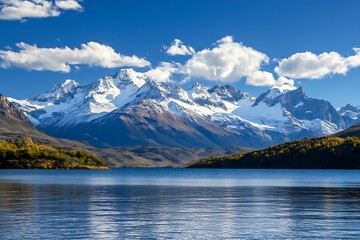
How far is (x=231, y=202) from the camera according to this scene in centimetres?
10425

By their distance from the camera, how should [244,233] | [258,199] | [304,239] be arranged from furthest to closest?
[258,199] → [244,233] → [304,239]

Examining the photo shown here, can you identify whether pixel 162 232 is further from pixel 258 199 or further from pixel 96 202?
pixel 258 199

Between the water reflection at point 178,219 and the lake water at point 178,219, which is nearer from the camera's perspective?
the lake water at point 178,219

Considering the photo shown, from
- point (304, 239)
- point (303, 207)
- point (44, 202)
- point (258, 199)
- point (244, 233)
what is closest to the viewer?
point (304, 239)

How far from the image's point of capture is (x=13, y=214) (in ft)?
264

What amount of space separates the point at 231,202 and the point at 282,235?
1625 inches

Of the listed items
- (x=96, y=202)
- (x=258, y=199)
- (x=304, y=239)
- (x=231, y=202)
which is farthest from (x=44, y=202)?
(x=304, y=239)

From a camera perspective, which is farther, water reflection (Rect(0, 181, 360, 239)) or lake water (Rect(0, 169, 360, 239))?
water reflection (Rect(0, 181, 360, 239))

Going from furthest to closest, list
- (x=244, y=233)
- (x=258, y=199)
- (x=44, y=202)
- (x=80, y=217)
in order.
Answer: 1. (x=258, y=199)
2. (x=44, y=202)
3. (x=80, y=217)
4. (x=244, y=233)

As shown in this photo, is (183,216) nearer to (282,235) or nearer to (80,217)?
(80,217)

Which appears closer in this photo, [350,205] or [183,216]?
[183,216]

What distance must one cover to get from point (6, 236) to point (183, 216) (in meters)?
25.8

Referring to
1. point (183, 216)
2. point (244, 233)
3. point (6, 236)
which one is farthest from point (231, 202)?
point (6, 236)

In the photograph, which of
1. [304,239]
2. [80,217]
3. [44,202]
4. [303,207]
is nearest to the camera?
[304,239]
